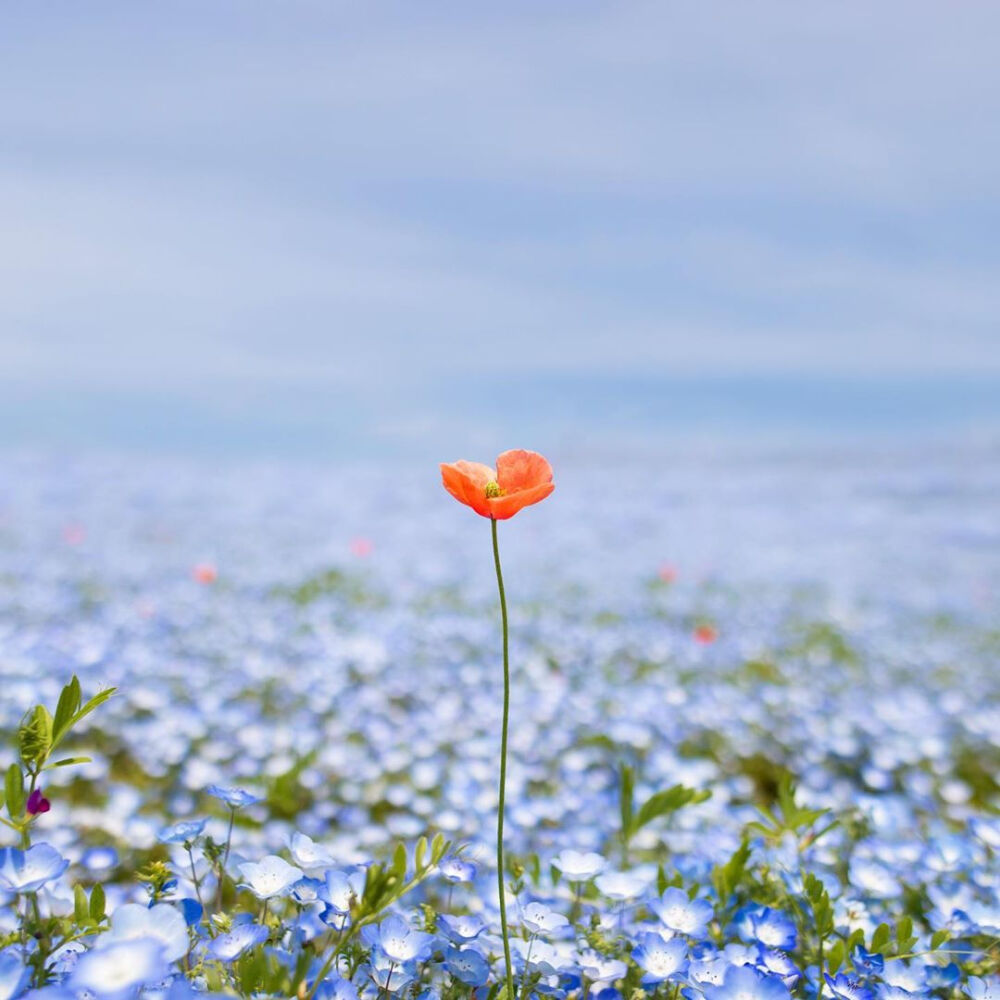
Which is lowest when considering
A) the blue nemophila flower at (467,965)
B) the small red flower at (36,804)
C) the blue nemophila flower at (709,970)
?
the blue nemophila flower at (709,970)

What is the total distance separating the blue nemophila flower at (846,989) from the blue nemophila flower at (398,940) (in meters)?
0.63

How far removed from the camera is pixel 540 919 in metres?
1.56

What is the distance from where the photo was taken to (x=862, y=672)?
6.37 meters

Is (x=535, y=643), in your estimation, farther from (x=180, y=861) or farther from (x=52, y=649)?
(x=180, y=861)

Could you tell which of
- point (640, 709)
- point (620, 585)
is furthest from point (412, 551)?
point (640, 709)

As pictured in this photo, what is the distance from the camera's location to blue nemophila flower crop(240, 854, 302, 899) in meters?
1.42

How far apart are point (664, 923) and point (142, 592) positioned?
579cm

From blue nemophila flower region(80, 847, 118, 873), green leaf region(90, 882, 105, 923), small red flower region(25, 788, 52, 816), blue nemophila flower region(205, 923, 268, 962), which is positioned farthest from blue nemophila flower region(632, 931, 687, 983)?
blue nemophila flower region(80, 847, 118, 873)

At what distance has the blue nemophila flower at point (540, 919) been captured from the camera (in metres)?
1.54

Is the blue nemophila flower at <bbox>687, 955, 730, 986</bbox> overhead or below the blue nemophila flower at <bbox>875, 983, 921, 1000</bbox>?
overhead

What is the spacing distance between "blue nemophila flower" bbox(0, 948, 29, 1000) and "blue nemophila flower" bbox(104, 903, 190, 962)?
9 centimetres

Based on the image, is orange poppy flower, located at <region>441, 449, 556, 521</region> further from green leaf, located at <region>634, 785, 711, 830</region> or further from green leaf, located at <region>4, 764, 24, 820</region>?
green leaf, located at <region>634, 785, 711, 830</region>

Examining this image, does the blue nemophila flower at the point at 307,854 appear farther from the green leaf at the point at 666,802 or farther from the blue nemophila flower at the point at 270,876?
the green leaf at the point at 666,802

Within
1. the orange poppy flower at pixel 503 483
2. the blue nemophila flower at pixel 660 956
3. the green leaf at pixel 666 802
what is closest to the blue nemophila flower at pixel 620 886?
the green leaf at pixel 666 802
